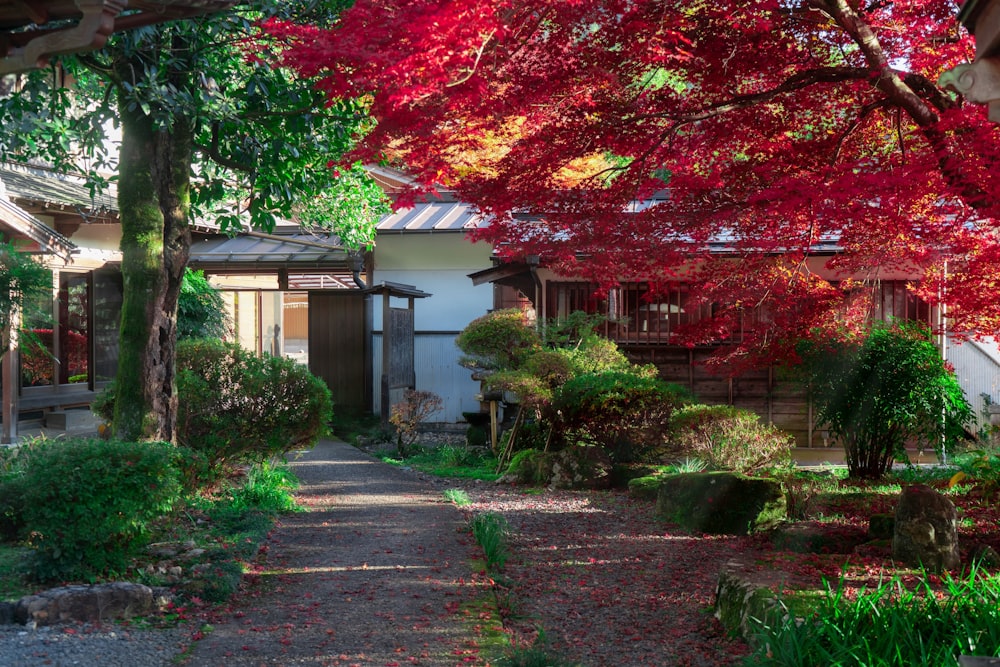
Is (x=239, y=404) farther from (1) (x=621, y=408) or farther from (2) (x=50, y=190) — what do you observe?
(2) (x=50, y=190)

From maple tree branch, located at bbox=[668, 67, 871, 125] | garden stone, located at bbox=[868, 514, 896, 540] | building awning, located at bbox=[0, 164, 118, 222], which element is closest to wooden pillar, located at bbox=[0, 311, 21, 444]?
building awning, located at bbox=[0, 164, 118, 222]

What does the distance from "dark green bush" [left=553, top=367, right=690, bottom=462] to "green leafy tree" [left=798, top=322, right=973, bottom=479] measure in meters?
1.94

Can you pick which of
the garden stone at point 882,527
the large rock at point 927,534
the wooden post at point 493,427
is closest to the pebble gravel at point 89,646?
the large rock at point 927,534

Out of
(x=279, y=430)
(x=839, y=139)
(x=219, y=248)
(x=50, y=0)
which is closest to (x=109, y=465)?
(x=50, y=0)

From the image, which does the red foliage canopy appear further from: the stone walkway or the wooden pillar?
the wooden pillar

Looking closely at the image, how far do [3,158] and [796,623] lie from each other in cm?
963

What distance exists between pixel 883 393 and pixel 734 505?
3807 mm

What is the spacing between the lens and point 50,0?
179 inches

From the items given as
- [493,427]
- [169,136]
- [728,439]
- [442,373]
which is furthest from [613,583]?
[442,373]

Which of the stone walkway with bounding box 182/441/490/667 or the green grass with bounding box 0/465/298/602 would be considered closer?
the stone walkway with bounding box 182/441/490/667

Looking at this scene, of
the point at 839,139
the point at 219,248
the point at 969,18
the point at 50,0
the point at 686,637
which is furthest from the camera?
Answer: the point at 219,248

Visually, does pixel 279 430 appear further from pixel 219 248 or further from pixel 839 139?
pixel 219 248

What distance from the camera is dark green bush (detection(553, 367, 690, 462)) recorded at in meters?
11.3

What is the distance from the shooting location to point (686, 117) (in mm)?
6918
